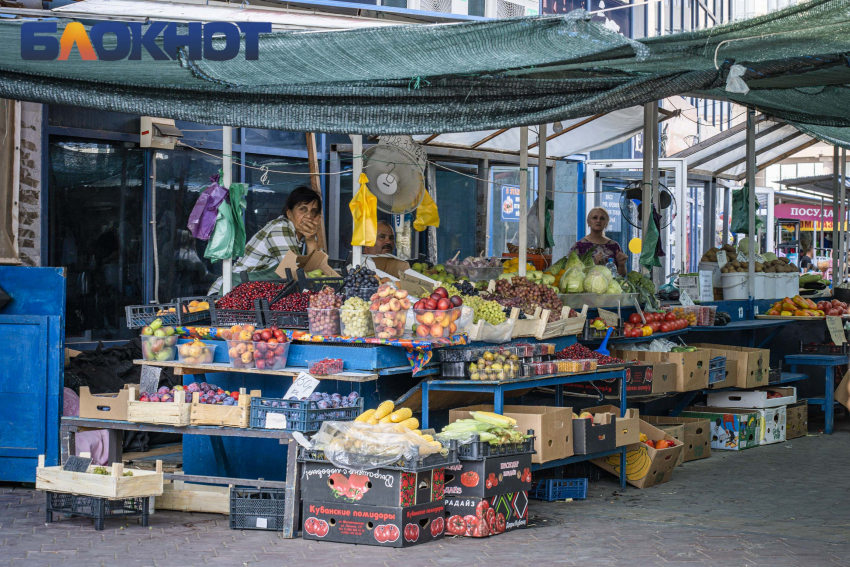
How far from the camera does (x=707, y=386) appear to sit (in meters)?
9.62

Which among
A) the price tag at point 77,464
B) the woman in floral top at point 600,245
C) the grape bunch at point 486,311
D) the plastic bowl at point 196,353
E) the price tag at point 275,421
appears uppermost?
the woman in floral top at point 600,245

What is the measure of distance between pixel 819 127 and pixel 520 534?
3.54m

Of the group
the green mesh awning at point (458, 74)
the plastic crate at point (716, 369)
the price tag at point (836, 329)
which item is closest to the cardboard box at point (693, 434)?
the plastic crate at point (716, 369)

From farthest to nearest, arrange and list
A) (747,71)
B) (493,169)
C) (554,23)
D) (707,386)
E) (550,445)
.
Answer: (493,169), (707,386), (550,445), (747,71), (554,23)

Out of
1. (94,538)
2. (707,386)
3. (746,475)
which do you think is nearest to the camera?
(94,538)

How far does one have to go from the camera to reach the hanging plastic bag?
7610 mm

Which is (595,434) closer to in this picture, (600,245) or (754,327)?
(754,327)

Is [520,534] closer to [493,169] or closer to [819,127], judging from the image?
[819,127]

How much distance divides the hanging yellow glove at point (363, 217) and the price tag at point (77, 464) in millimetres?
2542

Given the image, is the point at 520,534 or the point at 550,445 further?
the point at 550,445

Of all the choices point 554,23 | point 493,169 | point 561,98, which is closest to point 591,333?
point 561,98

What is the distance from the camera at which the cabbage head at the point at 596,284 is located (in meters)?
9.44

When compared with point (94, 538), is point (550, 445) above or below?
above

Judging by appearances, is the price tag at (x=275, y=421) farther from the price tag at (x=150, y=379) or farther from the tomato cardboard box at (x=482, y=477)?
the price tag at (x=150, y=379)
